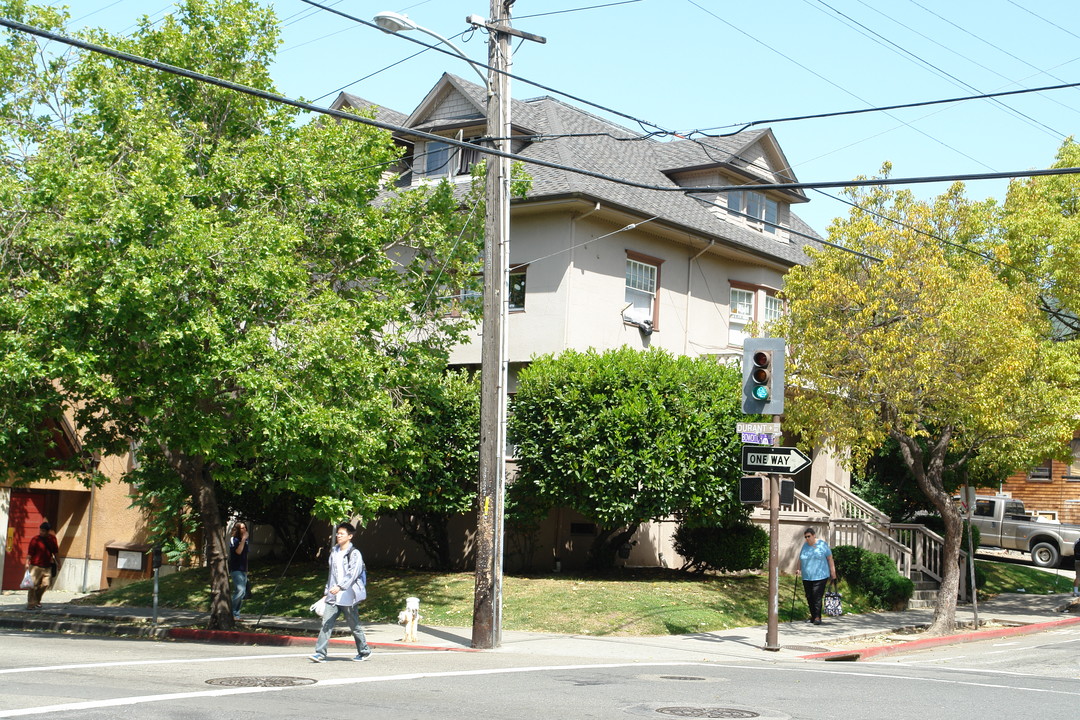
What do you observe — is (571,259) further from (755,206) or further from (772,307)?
(755,206)

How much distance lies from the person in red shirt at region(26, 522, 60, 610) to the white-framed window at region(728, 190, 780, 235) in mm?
17329

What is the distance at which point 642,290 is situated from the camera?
25.6m

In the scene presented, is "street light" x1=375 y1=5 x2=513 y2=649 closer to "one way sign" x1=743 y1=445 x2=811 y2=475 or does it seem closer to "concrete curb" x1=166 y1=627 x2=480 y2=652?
"concrete curb" x1=166 y1=627 x2=480 y2=652

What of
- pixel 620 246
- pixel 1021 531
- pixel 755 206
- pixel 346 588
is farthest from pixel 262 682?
pixel 1021 531

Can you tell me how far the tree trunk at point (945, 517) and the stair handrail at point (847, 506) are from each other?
5.17 meters

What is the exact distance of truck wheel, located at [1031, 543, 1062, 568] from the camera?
31.6m

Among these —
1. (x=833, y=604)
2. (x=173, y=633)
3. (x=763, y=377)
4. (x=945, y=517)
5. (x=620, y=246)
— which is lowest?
(x=173, y=633)

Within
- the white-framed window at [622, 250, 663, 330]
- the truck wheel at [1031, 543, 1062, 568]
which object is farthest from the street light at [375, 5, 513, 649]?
the truck wheel at [1031, 543, 1062, 568]

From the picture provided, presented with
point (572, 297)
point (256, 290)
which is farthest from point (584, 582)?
point (256, 290)

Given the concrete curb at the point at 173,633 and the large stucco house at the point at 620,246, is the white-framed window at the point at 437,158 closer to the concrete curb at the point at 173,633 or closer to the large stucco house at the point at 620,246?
the large stucco house at the point at 620,246

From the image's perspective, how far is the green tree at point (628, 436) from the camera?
20234 millimetres

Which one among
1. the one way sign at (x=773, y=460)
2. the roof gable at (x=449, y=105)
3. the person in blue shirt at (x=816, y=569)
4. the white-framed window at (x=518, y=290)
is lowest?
the person in blue shirt at (x=816, y=569)

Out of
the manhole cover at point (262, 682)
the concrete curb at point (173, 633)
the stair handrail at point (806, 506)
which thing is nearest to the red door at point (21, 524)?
the concrete curb at point (173, 633)

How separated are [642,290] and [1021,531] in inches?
589
